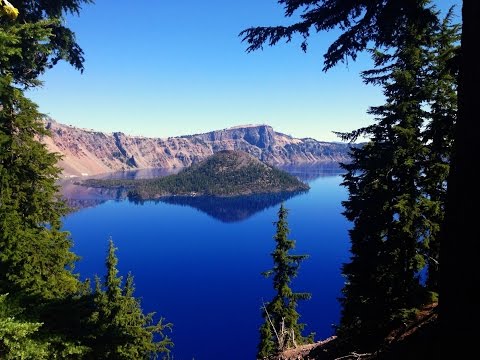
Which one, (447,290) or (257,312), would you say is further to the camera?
(257,312)

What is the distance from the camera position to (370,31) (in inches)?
313

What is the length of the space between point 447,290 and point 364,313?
429 inches

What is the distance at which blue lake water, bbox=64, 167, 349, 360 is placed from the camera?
257 feet

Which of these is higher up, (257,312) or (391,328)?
(391,328)

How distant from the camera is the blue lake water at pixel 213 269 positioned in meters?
78.4

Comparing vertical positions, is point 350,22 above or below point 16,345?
above

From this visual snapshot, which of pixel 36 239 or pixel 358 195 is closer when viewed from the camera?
pixel 36 239

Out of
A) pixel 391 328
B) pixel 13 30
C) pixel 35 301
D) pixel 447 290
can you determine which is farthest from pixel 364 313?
pixel 13 30

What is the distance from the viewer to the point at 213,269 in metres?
118

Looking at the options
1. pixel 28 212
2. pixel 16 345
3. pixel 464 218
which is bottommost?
pixel 16 345

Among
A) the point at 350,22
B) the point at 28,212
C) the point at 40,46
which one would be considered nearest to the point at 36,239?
the point at 28,212

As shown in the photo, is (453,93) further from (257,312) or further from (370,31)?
(257,312)

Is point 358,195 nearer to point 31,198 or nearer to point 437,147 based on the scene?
point 437,147

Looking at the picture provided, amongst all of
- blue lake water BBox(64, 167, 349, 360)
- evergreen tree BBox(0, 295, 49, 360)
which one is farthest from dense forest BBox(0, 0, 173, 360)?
blue lake water BBox(64, 167, 349, 360)
